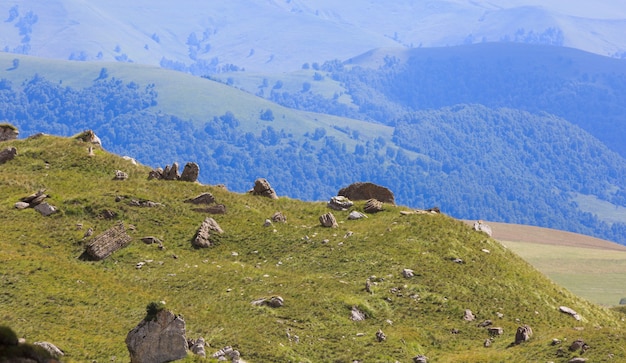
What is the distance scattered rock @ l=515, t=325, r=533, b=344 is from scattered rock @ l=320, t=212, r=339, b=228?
65.4 feet

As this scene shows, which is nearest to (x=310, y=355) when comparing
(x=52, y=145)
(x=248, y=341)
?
(x=248, y=341)

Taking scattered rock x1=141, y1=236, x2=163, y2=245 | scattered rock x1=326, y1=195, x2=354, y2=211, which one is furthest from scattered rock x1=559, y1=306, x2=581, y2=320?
scattered rock x1=141, y1=236, x2=163, y2=245

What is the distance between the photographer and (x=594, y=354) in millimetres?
48188

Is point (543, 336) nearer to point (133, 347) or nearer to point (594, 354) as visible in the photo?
point (594, 354)

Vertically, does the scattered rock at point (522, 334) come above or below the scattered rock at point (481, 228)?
above

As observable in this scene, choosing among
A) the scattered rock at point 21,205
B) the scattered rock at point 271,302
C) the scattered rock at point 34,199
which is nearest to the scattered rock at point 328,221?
the scattered rock at point 271,302

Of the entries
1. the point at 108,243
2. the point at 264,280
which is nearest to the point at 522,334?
the point at 264,280

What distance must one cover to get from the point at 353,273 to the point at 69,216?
20.4 m

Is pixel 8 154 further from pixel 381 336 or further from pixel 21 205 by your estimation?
pixel 381 336

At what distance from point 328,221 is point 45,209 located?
20.2 metres

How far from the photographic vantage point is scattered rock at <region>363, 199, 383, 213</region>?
76.2 m

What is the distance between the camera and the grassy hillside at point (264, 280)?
4944cm

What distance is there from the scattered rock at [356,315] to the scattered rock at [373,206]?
20.7m

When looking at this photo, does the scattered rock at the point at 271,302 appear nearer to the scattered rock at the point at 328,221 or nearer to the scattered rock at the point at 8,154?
the scattered rock at the point at 328,221
